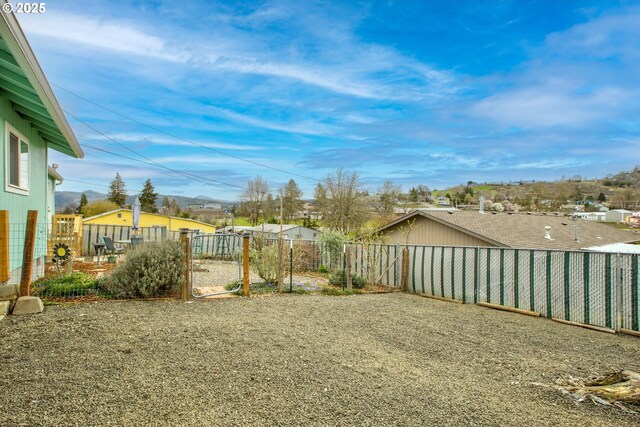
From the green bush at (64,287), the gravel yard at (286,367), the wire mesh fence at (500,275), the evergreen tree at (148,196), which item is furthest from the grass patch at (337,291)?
the evergreen tree at (148,196)

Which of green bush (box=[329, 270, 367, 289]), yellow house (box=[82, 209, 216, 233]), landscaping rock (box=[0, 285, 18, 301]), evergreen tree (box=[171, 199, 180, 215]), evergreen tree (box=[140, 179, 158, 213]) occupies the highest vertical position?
evergreen tree (box=[140, 179, 158, 213])

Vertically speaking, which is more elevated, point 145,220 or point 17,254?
point 145,220

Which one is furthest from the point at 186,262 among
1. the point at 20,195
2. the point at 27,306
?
the point at 20,195

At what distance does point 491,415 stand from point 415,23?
15.2 m

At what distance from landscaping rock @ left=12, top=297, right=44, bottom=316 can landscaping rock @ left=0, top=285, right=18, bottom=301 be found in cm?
10

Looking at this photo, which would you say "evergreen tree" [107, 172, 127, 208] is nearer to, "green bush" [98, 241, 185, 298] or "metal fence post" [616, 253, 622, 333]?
"green bush" [98, 241, 185, 298]

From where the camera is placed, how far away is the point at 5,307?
5.91 meters

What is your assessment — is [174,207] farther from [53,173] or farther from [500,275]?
[500,275]

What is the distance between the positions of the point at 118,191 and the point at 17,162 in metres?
69.0

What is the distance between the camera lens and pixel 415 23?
50.2 feet

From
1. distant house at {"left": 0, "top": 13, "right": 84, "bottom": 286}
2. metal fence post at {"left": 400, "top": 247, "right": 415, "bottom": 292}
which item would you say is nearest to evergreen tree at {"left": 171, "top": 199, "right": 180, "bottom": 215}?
distant house at {"left": 0, "top": 13, "right": 84, "bottom": 286}

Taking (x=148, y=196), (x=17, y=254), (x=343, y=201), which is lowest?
(x=17, y=254)

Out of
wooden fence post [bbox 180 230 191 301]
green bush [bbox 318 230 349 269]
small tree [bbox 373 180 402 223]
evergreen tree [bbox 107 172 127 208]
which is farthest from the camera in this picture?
evergreen tree [bbox 107 172 127 208]

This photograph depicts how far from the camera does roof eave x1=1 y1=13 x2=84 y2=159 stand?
4199 millimetres
